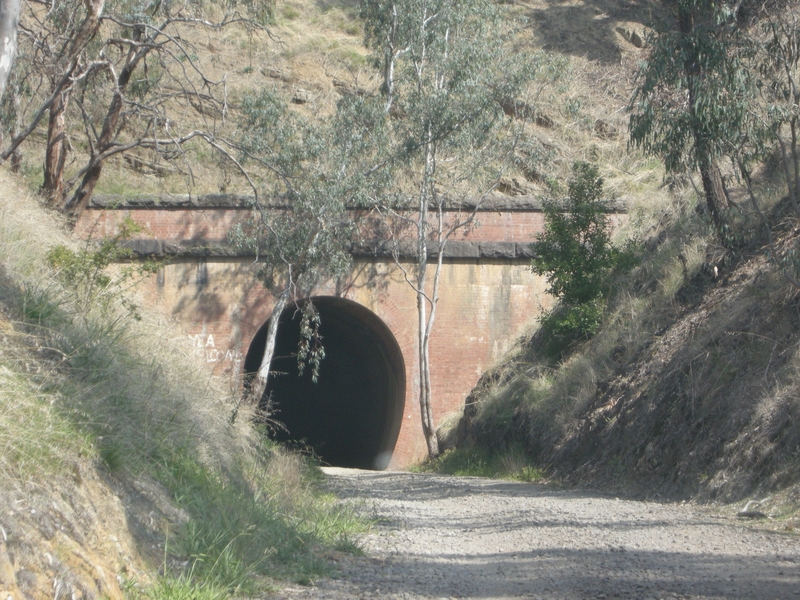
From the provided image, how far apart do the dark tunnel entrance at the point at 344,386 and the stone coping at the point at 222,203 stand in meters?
2.86

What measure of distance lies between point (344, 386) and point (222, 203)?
8.92m

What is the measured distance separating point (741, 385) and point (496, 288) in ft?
29.4

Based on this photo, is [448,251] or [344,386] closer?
[448,251]

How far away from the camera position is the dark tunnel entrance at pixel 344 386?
19359 millimetres

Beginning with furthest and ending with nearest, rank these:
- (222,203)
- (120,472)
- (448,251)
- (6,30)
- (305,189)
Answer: (448,251)
(222,203)
(305,189)
(6,30)
(120,472)

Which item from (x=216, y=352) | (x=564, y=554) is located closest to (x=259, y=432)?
(x=564, y=554)

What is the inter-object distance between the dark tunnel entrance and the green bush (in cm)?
472

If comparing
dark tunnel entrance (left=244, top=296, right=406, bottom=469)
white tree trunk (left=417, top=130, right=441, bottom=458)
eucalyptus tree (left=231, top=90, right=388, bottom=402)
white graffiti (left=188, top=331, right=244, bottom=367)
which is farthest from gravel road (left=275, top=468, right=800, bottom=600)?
dark tunnel entrance (left=244, top=296, right=406, bottom=469)

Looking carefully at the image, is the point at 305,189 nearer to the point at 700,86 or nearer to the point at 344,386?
the point at 700,86

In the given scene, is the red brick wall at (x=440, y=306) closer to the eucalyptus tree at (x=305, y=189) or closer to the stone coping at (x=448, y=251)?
the stone coping at (x=448, y=251)

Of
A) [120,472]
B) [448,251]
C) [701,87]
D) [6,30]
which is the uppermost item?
[701,87]

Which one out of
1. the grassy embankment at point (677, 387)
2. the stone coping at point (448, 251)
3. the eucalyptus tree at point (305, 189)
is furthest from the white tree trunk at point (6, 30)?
the stone coping at point (448, 251)

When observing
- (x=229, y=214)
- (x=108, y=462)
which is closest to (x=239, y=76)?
(x=229, y=214)

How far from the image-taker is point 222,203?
17.7 meters
